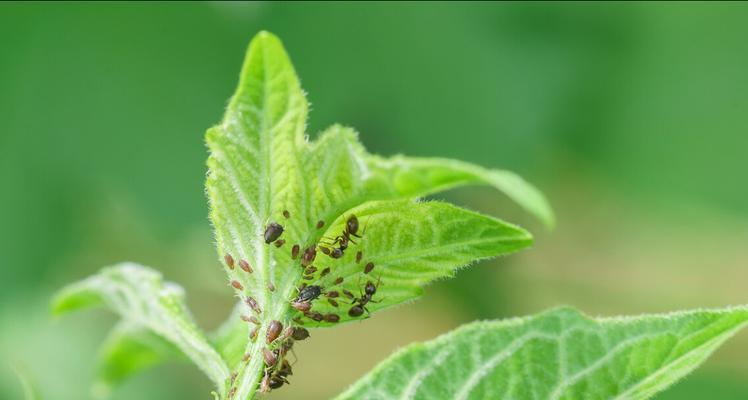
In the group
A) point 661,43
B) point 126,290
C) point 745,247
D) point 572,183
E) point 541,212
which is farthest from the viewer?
point 745,247

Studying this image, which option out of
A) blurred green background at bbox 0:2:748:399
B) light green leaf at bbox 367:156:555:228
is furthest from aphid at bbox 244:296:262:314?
blurred green background at bbox 0:2:748:399

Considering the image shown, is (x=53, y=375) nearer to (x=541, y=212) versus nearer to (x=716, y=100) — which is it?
(x=716, y=100)

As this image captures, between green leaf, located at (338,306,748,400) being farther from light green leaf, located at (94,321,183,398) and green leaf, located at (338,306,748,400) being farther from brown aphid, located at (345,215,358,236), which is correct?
light green leaf, located at (94,321,183,398)

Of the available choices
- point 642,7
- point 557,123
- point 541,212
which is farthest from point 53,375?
point 541,212

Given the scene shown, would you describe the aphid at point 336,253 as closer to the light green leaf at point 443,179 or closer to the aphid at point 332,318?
the aphid at point 332,318

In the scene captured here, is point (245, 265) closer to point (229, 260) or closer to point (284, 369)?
point (229, 260)

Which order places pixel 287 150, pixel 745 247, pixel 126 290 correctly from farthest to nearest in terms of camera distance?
pixel 745 247, pixel 126 290, pixel 287 150

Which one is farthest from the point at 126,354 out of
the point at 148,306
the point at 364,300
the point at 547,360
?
the point at 547,360

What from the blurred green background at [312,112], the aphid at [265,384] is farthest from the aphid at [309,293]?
the blurred green background at [312,112]
